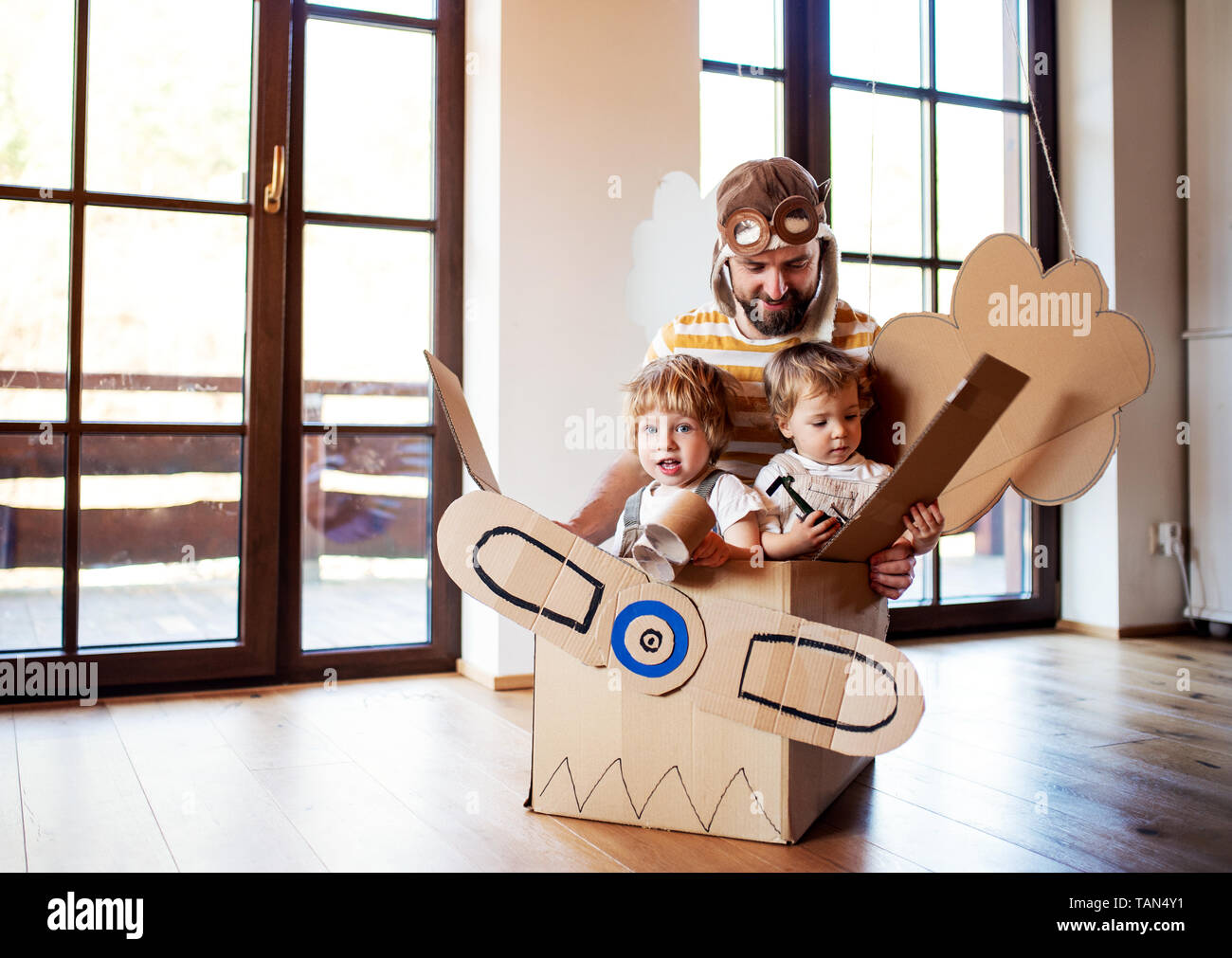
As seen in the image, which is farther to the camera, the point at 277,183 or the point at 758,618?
the point at 277,183

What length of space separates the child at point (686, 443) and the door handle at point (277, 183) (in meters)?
1.29

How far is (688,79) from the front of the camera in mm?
2609

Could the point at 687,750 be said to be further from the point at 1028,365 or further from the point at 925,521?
the point at 1028,365

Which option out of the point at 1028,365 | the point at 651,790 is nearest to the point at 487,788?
the point at 651,790

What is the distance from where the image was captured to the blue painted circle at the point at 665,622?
135 cm

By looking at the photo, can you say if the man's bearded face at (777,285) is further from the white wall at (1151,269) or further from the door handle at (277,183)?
the white wall at (1151,269)

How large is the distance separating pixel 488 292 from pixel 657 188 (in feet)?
1.68

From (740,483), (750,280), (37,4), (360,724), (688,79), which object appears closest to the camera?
(740,483)

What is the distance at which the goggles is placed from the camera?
5.08 ft

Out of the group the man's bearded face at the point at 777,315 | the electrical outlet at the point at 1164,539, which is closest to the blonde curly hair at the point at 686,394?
the man's bearded face at the point at 777,315

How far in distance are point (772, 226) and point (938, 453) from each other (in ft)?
1.60

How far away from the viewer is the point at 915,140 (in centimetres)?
320
